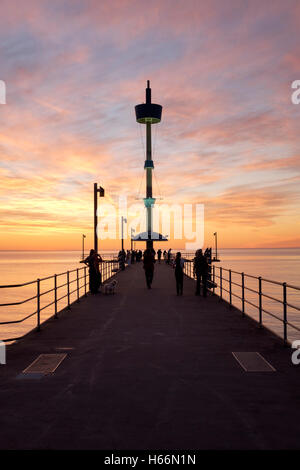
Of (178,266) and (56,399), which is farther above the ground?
(178,266)

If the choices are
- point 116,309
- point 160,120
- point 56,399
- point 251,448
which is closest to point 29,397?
point 56,399

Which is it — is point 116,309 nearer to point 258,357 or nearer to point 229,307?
point 229,307

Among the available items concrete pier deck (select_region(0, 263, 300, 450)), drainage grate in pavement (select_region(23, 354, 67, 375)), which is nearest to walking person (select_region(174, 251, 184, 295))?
concrete pier deck (select_region(0, 263, 300, 450))

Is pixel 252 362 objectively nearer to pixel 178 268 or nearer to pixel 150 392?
pixel 150 392

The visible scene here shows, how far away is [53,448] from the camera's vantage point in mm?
4590

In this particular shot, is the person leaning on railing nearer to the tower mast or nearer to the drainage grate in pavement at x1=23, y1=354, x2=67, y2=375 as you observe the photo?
the drainage grate in pavement at x1=23, y1=354, x2=67, y2=375

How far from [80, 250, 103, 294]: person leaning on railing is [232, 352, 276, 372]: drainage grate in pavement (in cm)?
1205

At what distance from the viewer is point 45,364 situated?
8.11m

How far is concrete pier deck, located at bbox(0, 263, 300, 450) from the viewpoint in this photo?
4.84 metres

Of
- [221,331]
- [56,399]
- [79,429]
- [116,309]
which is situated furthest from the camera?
[116,309]

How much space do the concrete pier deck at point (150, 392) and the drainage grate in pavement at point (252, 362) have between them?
16 centimetres

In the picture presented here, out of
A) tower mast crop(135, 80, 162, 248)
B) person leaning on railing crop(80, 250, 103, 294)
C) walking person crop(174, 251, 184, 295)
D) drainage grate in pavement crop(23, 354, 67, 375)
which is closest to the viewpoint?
drainage grate in pavement crop(23, 354, 67, 375)

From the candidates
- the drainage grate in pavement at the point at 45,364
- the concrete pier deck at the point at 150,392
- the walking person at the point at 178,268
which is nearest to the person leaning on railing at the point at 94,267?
the walking person at the point at 178,268

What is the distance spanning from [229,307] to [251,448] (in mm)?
11696
